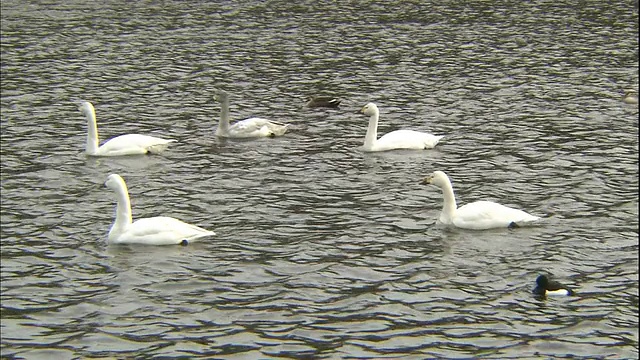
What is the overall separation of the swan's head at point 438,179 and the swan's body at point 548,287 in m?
3.80

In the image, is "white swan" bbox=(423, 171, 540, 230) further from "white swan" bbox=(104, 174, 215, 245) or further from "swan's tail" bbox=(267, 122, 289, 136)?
"swan's tail" bbox=(267, 122, 289, 136)

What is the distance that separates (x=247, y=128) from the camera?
22531 millimetres

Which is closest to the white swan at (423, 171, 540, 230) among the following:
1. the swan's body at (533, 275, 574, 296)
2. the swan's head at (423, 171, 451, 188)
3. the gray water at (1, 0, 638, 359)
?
the gray water at (1, 0, 638, 359)

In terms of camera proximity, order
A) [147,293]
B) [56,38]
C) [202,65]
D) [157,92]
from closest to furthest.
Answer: [147,293], [157,92], [202,65], [56,38]

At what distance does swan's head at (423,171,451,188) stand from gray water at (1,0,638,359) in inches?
18.9

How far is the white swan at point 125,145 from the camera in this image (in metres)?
20.7

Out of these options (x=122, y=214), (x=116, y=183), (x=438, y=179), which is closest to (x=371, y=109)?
(x=438, y=179)

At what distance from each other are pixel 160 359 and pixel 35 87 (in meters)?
17.3

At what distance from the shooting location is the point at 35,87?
27.2 meters

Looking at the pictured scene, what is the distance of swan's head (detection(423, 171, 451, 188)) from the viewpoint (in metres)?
16.5

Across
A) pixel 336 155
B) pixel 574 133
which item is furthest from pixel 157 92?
pixel 574 133

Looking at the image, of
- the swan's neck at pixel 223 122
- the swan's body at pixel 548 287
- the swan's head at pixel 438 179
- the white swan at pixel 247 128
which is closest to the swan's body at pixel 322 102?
the white swan at pixel 247 128

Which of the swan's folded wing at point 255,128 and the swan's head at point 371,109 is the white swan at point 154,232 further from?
the swan's folded wing at point 255,128

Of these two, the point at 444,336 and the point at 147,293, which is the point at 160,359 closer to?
the point at 147,293
